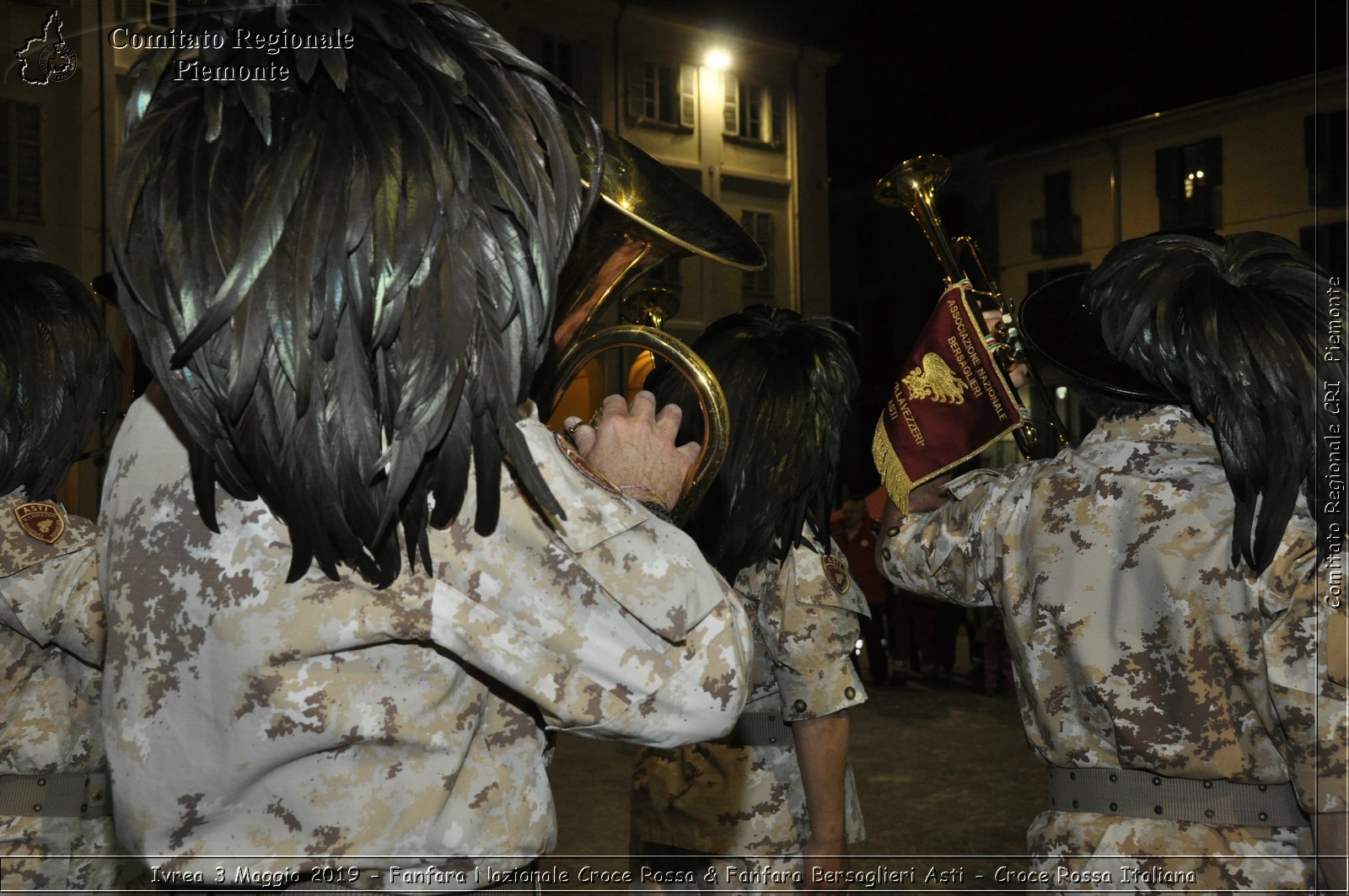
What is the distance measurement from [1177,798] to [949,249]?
5.05 feet

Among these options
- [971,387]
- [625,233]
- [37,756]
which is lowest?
[37,756]

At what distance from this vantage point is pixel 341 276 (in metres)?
1.40

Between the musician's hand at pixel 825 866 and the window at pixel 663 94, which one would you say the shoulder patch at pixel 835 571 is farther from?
the window at pixel 663 94

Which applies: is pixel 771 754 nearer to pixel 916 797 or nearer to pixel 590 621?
pixel 590 621

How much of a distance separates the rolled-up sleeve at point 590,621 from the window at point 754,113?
21.8 metres

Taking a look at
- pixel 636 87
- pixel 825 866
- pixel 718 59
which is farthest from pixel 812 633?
pixel 718 59

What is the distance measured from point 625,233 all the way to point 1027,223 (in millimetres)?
A: 27019

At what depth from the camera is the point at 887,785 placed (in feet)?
24.8

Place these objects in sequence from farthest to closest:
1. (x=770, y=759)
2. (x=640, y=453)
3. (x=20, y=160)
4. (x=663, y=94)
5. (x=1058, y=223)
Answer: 1. (x=1058, y=223)
2. (x=663, y=94)
3. (x=20, y=160)
4. (x=770, y=759)
5. (x=640, y=453)

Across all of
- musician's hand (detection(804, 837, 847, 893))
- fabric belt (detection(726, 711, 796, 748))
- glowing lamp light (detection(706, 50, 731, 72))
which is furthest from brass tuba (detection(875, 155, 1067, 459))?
glowing lamp light (detection(706, 50, 731, 72))

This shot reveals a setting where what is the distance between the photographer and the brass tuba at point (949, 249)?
3.05 metres

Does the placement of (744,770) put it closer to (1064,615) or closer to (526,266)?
(1064,615)

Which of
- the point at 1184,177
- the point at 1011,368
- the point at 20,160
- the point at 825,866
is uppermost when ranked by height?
the point at 1184,177

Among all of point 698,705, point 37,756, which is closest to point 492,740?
point 698,705
